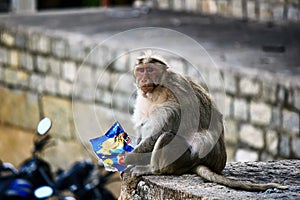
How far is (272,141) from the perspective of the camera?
8812mm

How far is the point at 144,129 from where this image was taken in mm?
4574

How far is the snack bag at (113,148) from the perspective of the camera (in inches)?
181

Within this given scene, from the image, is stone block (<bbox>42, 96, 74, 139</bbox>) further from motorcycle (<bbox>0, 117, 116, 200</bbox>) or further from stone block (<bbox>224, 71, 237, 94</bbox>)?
motorcycle (<bbox>0, 117, 116, 200</bbox>)

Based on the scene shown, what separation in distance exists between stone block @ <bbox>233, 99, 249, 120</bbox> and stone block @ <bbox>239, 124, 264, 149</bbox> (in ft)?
0.29

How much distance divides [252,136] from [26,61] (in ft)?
15.1

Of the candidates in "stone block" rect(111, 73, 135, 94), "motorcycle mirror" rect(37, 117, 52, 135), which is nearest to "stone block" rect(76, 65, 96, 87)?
"stone block" rect(111, 73, 135, 94)

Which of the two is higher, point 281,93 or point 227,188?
point 227,188

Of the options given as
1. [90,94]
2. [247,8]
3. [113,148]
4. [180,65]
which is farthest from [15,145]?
[113,148]

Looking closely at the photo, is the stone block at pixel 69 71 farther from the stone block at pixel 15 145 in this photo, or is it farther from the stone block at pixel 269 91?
the stone block at pixel 269 91

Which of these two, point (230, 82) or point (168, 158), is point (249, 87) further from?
point (168, 158)

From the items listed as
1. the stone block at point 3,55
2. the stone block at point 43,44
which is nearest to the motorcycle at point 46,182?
the stone block at point 43,44


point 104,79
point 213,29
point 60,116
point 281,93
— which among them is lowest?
point 60,116

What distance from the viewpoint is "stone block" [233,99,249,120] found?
9.07 metres

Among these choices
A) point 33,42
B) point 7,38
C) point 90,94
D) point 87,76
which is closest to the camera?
point 87,76
